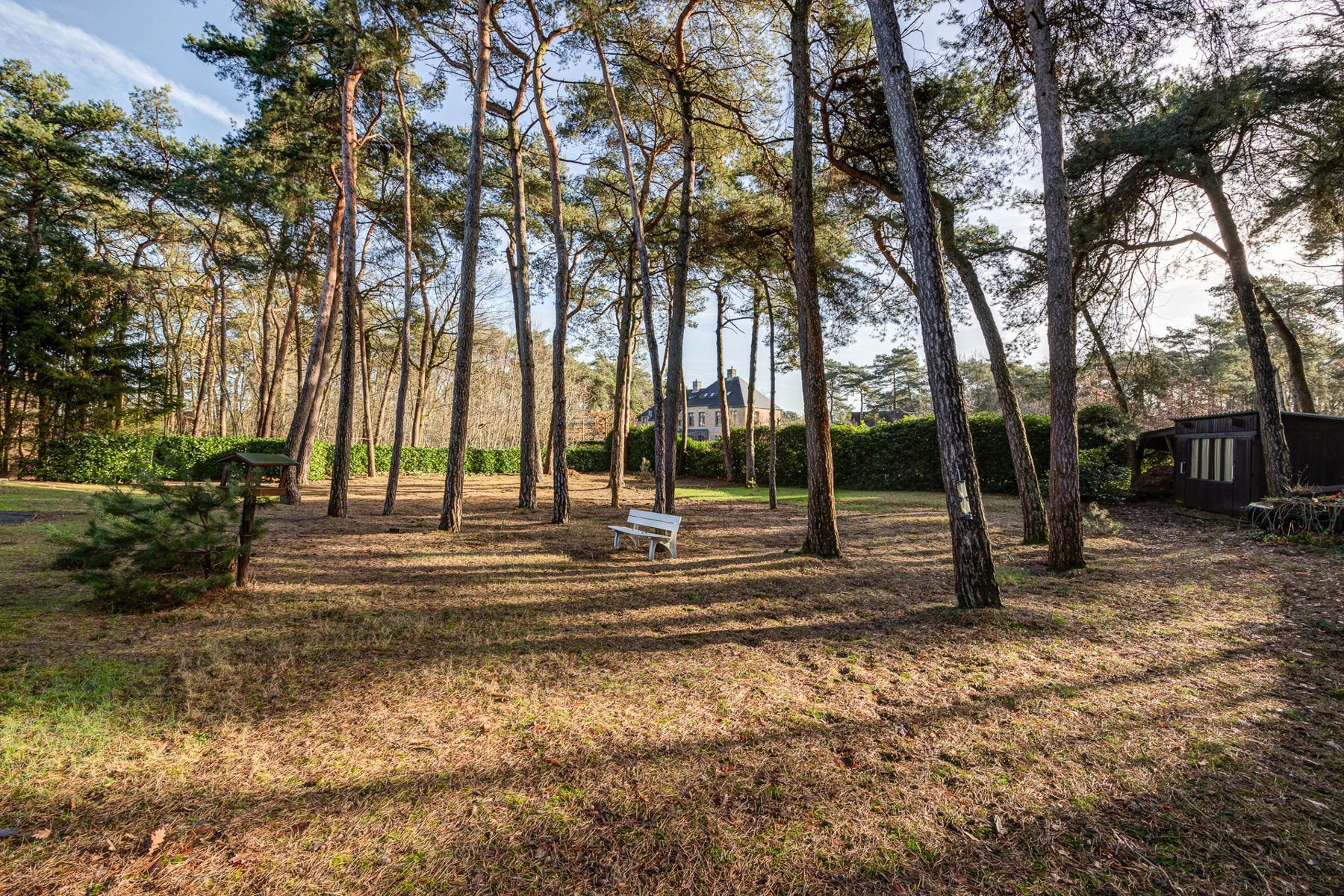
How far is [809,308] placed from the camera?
7.29 meters

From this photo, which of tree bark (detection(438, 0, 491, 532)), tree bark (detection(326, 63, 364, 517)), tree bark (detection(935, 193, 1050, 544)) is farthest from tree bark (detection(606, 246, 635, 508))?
tree bark (detection(935, 193, 1050, 544))

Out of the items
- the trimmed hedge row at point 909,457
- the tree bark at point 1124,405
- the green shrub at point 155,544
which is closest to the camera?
the green shrub at point 155,544

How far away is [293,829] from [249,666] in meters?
2.07

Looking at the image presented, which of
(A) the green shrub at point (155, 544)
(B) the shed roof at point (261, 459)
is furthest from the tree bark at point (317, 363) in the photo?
(A) the green shrub at point (155, 544)

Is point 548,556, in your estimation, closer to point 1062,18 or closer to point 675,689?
point 675,689

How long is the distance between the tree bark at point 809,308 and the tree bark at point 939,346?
1.94 metres

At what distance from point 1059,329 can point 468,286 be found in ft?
30.9

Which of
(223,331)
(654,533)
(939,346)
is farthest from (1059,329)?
(223,331)

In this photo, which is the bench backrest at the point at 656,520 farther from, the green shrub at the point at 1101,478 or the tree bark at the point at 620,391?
the green shrub at the point at 1101,478

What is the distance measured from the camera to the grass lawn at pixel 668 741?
6.15 feet

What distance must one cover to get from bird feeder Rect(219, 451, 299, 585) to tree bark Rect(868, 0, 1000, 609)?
21.4 feet

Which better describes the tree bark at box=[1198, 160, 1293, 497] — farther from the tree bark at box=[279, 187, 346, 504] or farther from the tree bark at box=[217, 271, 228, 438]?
the tree bark at box=[217, 271, 228, 438]

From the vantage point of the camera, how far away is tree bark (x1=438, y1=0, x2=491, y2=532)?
8.73m

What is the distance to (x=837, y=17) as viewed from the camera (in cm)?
815
